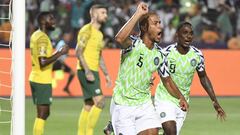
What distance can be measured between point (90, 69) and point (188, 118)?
13.8 ft

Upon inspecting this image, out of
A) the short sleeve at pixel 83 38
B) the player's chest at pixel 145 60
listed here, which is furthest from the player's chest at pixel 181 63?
the short sleeve at pixel 83 38

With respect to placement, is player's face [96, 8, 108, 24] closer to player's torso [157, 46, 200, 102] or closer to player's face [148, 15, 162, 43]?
player's torso [157, 46, 200, 102]

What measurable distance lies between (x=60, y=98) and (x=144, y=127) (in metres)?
11.5

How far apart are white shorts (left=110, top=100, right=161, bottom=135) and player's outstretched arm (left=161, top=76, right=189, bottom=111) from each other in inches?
24.2

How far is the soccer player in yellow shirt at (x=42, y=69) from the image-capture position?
11.5 metres

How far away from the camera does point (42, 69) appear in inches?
458

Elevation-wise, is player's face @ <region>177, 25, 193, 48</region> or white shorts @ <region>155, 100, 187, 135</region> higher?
player's face @ <region>177, 25, 193, 48</region>

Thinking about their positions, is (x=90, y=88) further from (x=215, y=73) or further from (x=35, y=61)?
(x=215, y=73)

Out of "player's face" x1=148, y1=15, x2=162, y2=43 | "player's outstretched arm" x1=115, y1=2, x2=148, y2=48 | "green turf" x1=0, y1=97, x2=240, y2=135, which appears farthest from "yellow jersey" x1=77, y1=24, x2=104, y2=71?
"player's outstretched arm" x1=115, y1=2, x2=148, y2=48

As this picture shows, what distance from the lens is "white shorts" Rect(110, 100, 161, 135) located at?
869cm

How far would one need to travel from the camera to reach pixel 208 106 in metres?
18.5

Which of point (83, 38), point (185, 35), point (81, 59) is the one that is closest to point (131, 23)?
point (185, 35)

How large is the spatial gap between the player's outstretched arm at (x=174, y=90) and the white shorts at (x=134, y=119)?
0.61m

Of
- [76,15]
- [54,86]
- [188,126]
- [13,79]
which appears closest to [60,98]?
[54,86]
